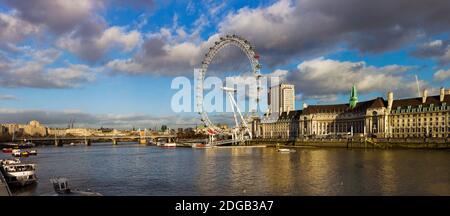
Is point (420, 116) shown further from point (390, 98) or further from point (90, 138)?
point (90, 138)

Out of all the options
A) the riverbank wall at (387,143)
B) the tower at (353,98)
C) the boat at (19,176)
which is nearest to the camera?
the boat at (19,176)

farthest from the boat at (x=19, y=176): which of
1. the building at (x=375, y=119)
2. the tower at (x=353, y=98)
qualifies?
the tower at (x=353, y=98)

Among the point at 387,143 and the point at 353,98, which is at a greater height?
the point at 353,98

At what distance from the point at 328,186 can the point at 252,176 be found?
26.0ft

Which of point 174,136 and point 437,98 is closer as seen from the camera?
point 437,98

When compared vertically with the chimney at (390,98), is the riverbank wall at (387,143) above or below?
below

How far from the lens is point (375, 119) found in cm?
9788

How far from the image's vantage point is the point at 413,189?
84.6ft

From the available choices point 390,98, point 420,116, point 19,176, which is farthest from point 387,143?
point 19,176

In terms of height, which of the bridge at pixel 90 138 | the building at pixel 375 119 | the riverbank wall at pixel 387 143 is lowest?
the bridge at pixel 90 138

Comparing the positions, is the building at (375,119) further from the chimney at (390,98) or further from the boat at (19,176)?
the boat at (19,176)

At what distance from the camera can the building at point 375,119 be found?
83688 mm
